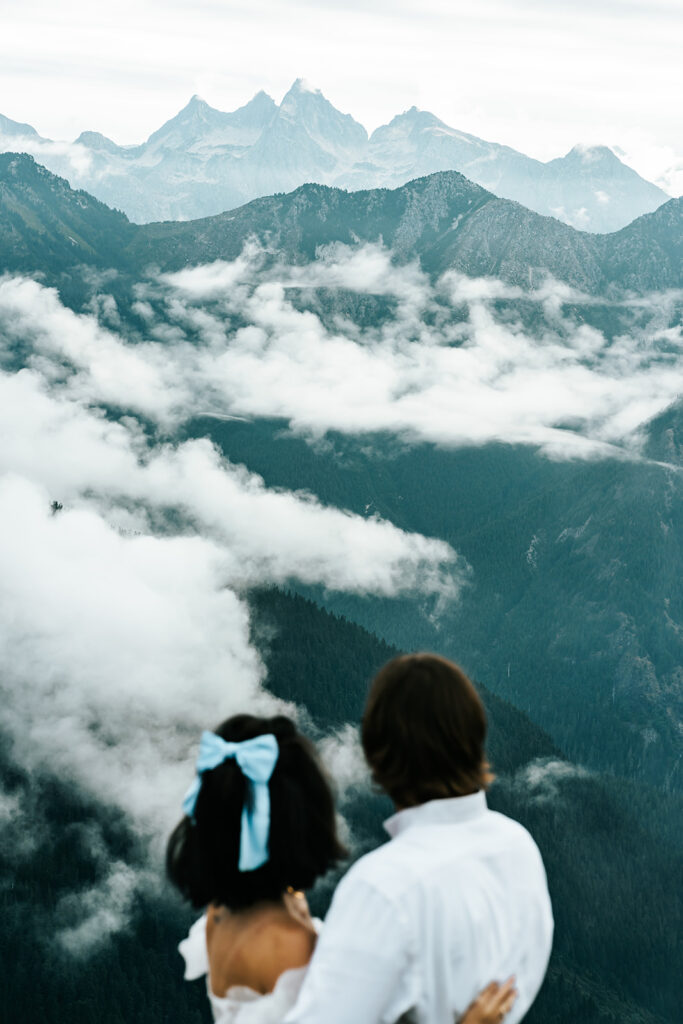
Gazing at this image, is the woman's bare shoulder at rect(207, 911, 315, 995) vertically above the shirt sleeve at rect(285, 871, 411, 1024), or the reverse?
the shirt sleeve at rect(285, 871, 411, 1024)

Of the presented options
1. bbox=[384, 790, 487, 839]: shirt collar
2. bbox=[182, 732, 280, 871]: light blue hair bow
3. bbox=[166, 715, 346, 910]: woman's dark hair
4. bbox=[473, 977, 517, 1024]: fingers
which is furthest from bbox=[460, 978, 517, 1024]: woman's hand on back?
bbox=[182, 732, 280, 871]: light blue hair bow

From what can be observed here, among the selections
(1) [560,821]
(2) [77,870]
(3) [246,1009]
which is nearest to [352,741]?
(1) [560,821]

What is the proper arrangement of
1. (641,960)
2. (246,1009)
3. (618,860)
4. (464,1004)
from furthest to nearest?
(618,860) < (641,960) < (246,1009) < (464,1004)

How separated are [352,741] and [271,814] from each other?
19151cm

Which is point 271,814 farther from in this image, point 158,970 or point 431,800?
point 158,970

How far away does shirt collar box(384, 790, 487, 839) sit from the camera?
17.6 ft

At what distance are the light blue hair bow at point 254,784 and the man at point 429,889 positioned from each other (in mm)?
754

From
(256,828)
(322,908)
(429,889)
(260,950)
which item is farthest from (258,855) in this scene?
(322,908)

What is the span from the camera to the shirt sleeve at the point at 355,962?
15.1ft

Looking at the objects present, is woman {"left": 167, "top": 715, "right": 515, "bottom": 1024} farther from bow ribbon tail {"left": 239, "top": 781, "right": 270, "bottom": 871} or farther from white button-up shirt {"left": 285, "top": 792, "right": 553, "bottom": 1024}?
white button-up shirt {"left": 285, "top": 792, "right": 553, "bottom": 1024}

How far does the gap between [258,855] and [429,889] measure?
55.2 inches

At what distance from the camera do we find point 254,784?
5.73 meters

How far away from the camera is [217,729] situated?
20.1 feet

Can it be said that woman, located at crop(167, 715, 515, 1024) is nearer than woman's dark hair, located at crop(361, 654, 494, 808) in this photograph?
No
